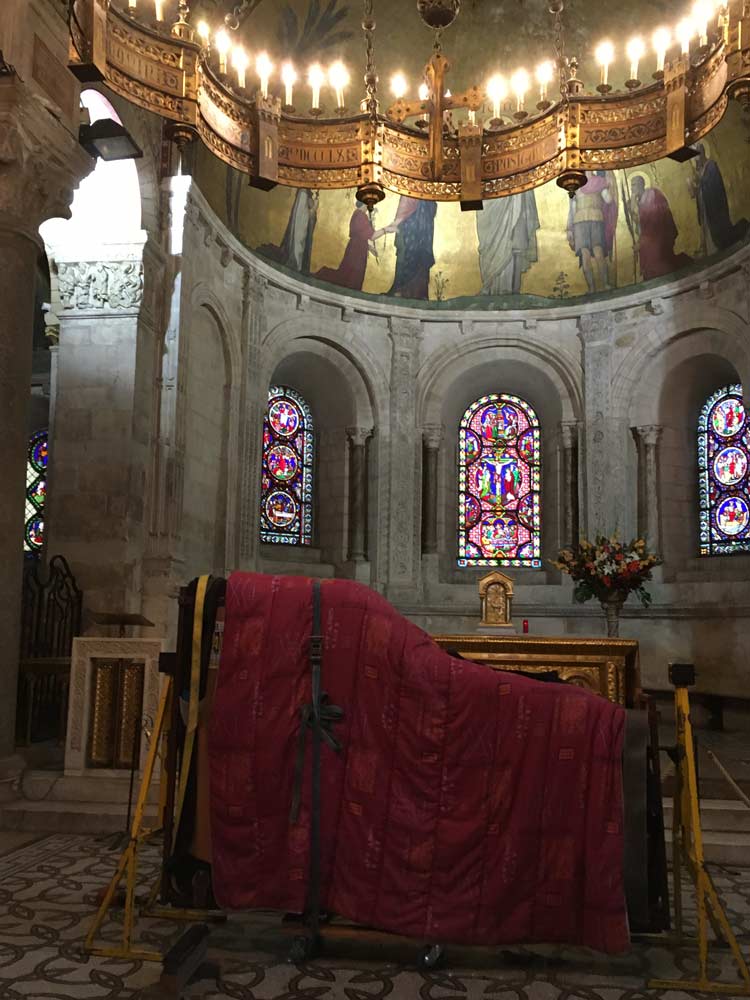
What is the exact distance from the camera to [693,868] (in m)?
3.59

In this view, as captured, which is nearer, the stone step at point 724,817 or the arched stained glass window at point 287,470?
the stone step at point 724,817

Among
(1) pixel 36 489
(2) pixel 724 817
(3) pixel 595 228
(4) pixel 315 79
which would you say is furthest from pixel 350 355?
(2) pixel 724 817

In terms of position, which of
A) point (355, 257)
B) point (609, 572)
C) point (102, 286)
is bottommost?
point (609, 572)

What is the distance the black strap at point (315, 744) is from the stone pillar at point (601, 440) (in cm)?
1033

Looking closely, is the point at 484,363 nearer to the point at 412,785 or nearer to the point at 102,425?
the point at 102,425

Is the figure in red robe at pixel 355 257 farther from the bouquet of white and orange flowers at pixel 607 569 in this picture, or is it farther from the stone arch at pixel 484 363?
the bouquet of white and orange flowers at pixel 607 569

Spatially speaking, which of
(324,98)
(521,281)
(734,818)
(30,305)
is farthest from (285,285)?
(734,818)

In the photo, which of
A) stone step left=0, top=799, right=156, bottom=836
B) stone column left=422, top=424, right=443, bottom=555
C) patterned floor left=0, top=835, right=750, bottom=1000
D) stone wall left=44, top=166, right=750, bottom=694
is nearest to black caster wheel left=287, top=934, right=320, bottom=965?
patterned floor left=0, top=835, right=750, bottom=1000

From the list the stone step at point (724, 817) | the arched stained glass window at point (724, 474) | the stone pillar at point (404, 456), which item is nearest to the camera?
the stone step at point (724, 817)

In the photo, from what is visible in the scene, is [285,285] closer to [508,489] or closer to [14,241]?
[508,489]

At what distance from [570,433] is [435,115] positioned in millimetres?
6696

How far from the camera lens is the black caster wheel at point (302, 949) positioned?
3.65 m

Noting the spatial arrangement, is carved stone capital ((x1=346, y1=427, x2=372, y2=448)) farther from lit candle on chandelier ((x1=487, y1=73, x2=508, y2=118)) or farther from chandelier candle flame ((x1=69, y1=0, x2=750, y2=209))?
lit candle on chandelier ((x1=487, y1=73, x2=508, y2=118))

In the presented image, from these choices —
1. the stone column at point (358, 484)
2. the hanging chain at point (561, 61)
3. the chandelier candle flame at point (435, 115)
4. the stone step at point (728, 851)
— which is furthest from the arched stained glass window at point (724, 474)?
the stone step at point (728, 851)
